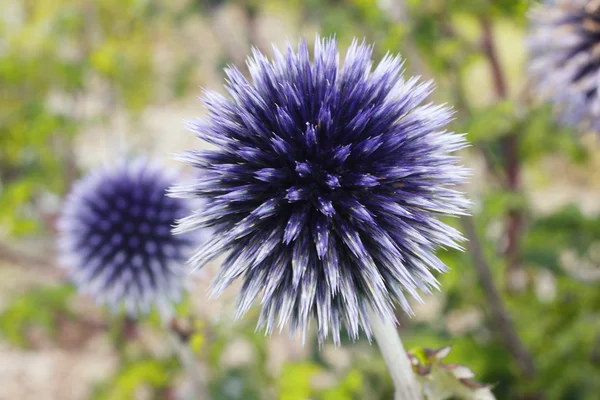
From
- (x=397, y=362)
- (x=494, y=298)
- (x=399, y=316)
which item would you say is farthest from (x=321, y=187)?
(x=399, y=316)

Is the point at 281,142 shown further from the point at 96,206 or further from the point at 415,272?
the point at 96,206

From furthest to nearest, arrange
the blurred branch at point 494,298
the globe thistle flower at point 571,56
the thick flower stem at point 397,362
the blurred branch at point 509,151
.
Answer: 1. the blurred branch at point 509,151
2. the blurred branch at point 494,298
3. the globe thistle flower at point 571,56
4. the thick flower stem at point 397,362

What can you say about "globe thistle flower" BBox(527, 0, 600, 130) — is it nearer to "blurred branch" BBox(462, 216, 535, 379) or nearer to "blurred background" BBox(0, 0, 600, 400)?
"blurred background" BBox(0, 0, 600, 400)

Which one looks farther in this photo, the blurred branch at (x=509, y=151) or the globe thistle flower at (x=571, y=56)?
the blurred branch at (x=509, y=151)

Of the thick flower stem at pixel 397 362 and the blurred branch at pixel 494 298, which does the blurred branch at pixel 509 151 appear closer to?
the blurred branch at pixel 494 298

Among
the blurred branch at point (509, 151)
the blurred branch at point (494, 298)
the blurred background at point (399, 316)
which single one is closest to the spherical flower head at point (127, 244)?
the blurred background at point (399, 316)

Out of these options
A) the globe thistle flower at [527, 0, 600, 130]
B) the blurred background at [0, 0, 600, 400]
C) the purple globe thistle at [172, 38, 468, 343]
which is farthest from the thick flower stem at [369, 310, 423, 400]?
the globe thistle flower at [527, 0, 600, 130]

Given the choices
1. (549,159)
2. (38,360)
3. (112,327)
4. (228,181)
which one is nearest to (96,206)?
(228,181)
